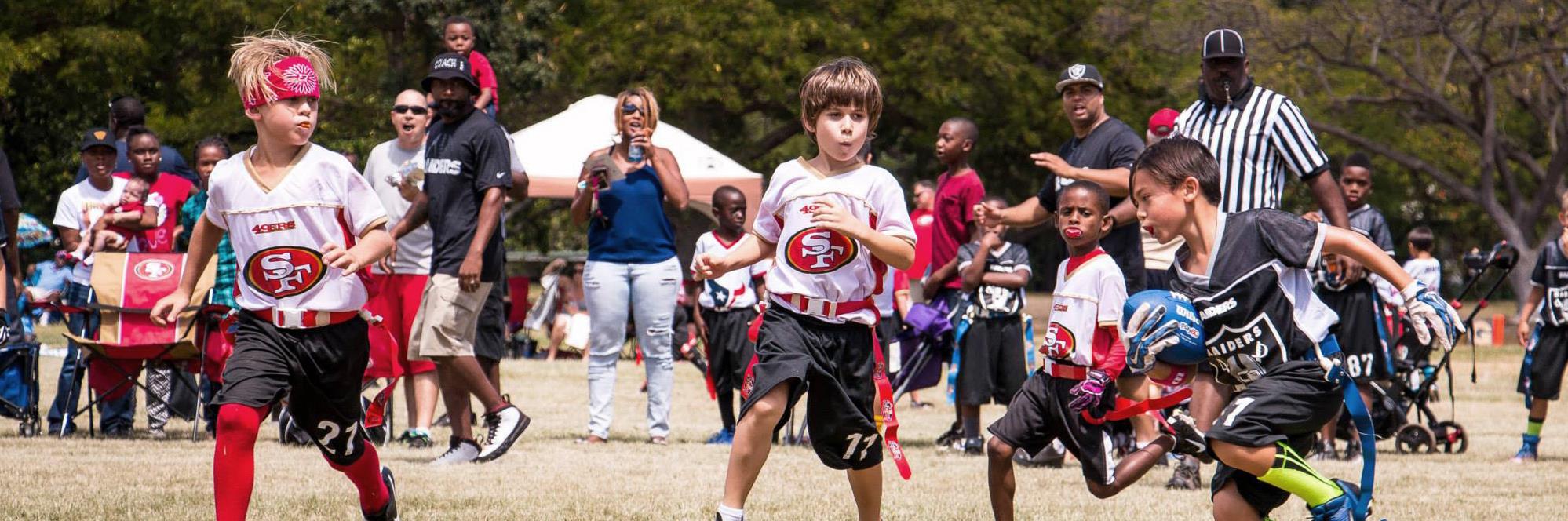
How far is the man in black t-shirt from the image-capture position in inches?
268

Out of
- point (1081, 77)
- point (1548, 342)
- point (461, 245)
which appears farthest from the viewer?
point (1548, 342)

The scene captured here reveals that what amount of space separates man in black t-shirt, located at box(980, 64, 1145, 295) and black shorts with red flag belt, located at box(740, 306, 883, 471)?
1.54 meters

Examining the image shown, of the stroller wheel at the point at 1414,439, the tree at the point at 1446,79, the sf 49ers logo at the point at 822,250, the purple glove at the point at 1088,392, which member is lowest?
the stroller wheel at the point at 1414,439

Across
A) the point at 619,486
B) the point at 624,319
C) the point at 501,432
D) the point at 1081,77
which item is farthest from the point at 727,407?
the point at 1081,77

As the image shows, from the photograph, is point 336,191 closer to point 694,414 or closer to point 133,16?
point 694,414

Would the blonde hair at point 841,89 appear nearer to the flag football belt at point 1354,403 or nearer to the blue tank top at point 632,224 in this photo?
the flag football belt at point 1354,403

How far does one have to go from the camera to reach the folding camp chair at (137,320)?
8.96m

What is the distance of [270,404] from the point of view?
5051 mm

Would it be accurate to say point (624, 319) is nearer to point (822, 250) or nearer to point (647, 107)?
point (647, 107)

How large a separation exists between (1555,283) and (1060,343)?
16.9ft

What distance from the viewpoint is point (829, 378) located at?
17.0ft

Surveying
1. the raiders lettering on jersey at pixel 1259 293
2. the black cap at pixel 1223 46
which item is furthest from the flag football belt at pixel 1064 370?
the black cap at pixel 1223 46

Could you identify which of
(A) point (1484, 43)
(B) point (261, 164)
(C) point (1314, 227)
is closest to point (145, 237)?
(B) point (261, 164)

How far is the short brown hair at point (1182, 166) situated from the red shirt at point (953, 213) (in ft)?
14.6
